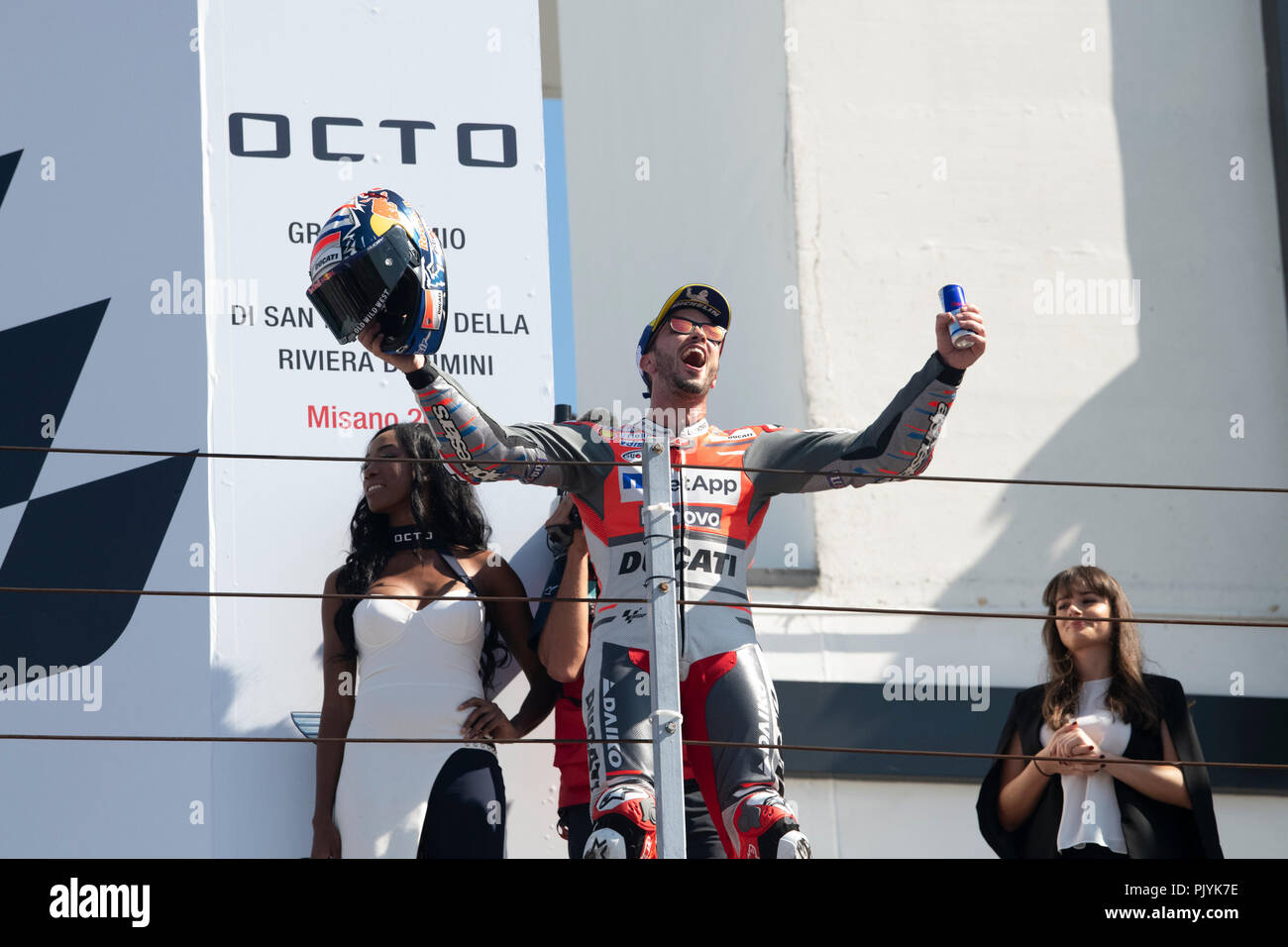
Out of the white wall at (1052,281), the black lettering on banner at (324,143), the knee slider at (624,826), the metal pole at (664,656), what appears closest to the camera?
the metal pole at (664,656)

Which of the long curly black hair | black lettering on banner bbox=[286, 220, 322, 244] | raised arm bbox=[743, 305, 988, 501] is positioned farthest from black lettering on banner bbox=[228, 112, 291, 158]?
raised arm bbox=[743, 305, 988, 501]

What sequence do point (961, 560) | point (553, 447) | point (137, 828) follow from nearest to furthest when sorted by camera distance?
point (553, 447) < point (137, 828) < point (961, 560)

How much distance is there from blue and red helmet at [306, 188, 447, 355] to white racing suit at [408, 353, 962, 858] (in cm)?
11

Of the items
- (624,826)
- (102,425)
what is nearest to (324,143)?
(102,425)

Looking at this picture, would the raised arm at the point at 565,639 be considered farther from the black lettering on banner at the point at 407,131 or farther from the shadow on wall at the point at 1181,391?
the shadow on wall at the point at 1181,391

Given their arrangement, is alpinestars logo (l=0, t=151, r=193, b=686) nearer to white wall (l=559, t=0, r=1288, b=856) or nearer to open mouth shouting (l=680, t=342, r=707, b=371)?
open mouth shouting (l=680, t=342, r=707, b=371)

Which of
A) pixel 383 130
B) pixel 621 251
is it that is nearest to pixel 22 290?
pixel 383 130

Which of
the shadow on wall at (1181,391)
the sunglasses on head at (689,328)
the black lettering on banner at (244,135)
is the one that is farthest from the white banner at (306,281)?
the shadow on wall at (1181,391)

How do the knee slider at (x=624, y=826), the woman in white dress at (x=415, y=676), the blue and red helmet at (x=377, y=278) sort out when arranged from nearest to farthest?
1. the knee slider at (x=624, y=826)
2. the blue and red helmet at (x=377, y=278)
3. the woman in white dress at (x=415, y=676)

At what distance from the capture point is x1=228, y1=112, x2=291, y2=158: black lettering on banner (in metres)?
5.76

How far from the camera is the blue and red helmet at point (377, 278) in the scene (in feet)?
14.2

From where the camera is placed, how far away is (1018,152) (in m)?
7.51

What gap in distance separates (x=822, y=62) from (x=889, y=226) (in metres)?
0.67

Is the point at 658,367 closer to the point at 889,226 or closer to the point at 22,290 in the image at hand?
the point at 22,290
